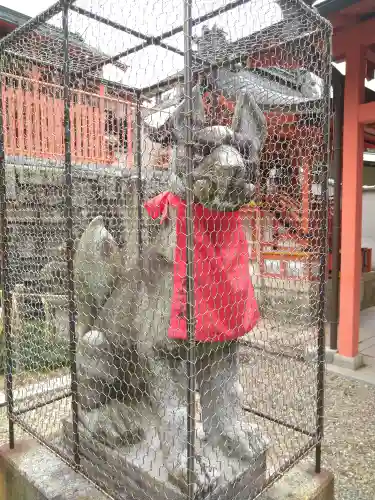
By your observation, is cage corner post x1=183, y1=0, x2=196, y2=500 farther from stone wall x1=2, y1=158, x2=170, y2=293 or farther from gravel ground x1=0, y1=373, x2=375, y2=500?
gravel ground x1=0, y1=373, x2=375, y2=500

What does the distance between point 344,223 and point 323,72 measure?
8.74 ft

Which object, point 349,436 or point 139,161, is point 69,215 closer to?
point 139,161

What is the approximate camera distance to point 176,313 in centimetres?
148

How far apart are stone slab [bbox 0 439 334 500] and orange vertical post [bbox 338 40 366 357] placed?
2.47 metres

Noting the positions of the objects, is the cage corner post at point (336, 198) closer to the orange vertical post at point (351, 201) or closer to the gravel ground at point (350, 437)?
the orange vertical post at point (351, 201)

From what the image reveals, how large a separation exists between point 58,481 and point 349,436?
212 centimetres

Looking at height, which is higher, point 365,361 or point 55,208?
point 55,208

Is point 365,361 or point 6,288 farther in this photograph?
point 365,361

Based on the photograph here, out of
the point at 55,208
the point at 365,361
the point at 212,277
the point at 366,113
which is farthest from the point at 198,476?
the point at 366,113

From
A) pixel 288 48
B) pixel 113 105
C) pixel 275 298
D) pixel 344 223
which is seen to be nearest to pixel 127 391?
pixel 275 298

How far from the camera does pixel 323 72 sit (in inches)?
70.4

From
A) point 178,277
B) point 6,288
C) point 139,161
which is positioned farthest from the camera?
point 139,161

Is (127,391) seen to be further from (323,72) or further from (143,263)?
(323,72)

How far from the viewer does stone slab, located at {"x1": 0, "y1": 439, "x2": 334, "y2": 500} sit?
1.83 meters
